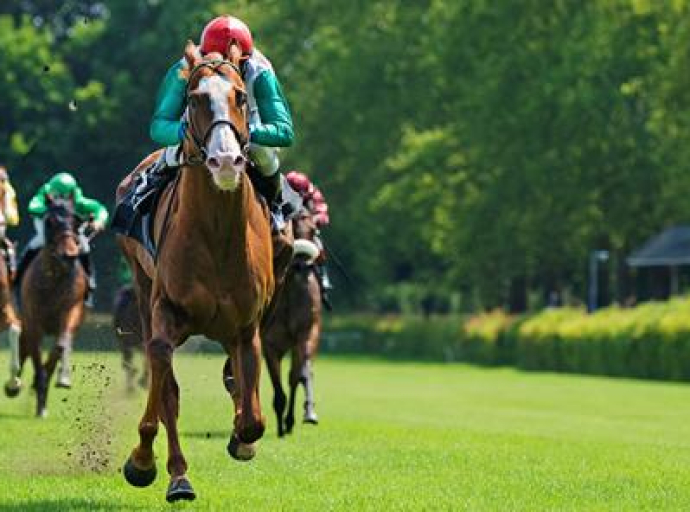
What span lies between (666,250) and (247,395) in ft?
173

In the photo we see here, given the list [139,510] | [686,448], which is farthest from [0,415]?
[139,510]

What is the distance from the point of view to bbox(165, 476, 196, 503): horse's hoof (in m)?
10.3

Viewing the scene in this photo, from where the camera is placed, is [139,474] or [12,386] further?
[12,386]

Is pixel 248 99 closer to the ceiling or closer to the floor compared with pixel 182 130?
closer to the ceiling

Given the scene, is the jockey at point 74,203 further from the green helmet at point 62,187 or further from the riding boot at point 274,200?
the riding boot at point 274,200

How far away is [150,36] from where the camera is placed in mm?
67188

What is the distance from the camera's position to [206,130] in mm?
9828

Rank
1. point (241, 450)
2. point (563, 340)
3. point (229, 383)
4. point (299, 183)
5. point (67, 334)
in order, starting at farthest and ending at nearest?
point (563, 340), point (67, 334), point (299, 183), point (229, 383), point (241, 450)

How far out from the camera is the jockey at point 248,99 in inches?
424

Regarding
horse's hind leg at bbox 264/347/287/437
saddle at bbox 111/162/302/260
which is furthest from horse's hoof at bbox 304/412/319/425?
saddle at bbox 111/162/302/260

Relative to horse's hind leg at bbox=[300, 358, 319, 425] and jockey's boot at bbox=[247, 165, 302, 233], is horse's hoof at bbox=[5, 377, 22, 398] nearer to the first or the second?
horse's hind leg at bbox=[300, 358, 319, 425]

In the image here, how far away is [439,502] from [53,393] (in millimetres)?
14682

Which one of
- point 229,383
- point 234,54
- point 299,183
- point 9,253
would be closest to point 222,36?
point 234,54

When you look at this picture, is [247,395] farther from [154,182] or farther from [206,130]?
[154,182]
